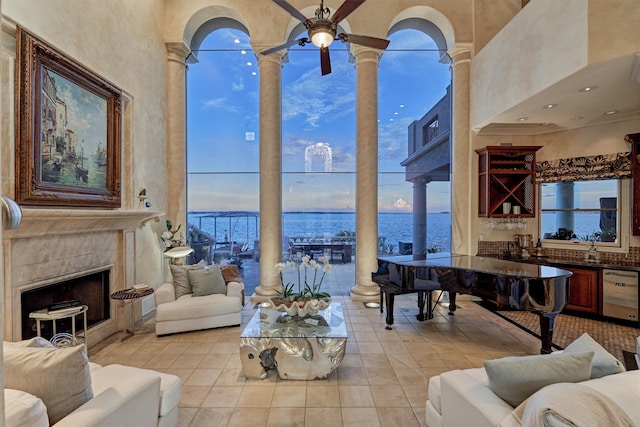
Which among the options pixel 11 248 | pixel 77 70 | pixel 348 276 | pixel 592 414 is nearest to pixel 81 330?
pixel 11 248

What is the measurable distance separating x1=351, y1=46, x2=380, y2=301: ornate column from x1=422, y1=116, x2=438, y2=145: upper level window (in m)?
1.06

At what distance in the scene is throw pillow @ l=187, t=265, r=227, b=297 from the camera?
4297mm

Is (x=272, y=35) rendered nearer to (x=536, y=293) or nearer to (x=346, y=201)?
(x=346, y=201)

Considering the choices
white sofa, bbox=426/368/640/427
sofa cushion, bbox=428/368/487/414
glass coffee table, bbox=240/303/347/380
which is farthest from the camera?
glass coffee table, bbox=240/303/347/380

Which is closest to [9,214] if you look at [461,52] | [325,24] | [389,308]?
[325,24]

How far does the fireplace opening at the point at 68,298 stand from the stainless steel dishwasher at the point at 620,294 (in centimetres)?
655

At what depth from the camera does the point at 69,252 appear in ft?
11.2

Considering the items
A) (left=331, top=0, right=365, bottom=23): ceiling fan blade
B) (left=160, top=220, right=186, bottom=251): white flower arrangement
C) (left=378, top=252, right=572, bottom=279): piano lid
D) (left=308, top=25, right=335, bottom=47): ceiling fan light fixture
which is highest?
(left=331, top=0, right=365, bottom=23): ceiling fan blade

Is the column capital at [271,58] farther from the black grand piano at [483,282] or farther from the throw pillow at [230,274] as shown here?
the black grand piano at [483,282]

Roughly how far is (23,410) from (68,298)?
8.43ft

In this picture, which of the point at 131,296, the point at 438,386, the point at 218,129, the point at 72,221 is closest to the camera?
the point at 438,386

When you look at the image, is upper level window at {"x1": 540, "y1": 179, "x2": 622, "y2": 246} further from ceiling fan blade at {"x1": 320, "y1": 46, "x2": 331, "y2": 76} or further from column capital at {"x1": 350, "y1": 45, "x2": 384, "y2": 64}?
ceiling fan blade at {"x1": 320, "y1": 46, "x2": 331, "y2": 76}

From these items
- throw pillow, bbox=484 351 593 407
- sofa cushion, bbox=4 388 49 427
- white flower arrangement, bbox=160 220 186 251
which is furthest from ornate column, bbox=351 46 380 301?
sofa cushion, bbox=4 388 49 427

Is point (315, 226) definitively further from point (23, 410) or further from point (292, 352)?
point (23, 410)
